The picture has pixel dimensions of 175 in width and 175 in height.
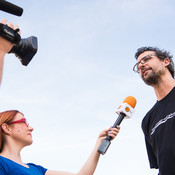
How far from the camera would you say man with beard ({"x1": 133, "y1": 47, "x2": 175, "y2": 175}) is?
3.25m

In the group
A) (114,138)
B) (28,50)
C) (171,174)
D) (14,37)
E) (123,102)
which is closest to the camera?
(14,37)

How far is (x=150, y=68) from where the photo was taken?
4.22 metres

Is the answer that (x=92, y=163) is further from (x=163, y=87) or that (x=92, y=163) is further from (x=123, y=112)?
(x=163, y=87)

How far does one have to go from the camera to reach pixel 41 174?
3.47 meters

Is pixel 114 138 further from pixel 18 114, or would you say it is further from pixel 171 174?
pixel 18 114

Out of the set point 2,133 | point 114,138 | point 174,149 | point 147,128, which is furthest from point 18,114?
point 174,149

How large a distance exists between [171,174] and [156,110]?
3.22 feet

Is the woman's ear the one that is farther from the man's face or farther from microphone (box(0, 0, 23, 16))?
microphone (box(0, 0, 23, 16))

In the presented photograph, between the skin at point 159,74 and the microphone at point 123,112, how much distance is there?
1.54 feet

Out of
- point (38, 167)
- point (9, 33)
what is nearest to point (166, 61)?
point (38, 167)

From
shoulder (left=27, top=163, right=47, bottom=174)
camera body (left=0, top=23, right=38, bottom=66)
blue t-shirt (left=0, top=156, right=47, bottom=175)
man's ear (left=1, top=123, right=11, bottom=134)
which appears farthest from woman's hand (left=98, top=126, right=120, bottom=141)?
camera body (left=0, top=23, right=38, bottom=66)

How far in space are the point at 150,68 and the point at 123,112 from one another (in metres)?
1.02

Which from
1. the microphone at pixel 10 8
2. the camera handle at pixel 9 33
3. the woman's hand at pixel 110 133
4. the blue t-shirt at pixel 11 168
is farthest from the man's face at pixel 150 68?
the microphone at pixel 10 8

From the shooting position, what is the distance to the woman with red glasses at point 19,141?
11.1 feet
